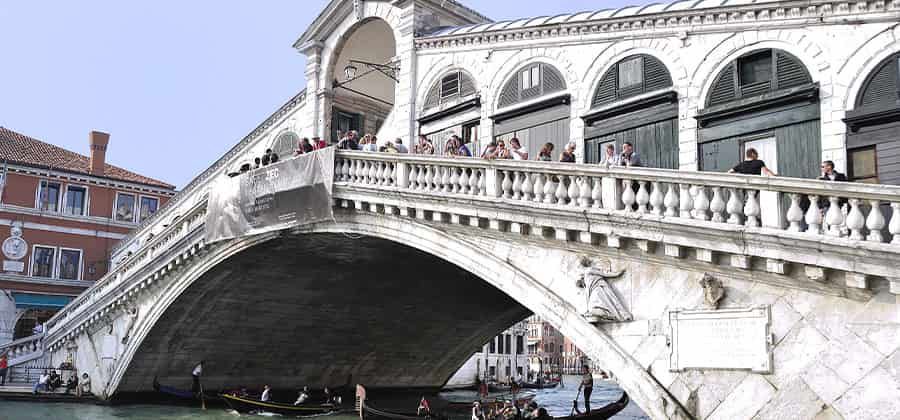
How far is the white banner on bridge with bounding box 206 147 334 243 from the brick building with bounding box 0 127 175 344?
42.1 ft

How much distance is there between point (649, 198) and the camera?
336 inches

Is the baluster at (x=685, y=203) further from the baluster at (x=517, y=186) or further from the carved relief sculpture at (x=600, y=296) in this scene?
the baluster at (x=517, y=186)

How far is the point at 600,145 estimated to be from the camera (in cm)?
1141

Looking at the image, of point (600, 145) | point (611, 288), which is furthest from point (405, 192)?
point (611, 288)

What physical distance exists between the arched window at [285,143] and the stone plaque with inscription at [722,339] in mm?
11768

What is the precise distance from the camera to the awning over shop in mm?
25484

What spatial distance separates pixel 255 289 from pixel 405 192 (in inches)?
334

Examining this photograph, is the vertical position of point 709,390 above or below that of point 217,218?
below

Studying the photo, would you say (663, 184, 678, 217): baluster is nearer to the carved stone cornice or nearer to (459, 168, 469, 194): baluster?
the carved stone cornice

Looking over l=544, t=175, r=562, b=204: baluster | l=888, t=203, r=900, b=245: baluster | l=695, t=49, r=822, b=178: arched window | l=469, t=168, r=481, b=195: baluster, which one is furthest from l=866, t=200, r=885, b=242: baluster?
l=469, t=168, r=481, b=195: baluster

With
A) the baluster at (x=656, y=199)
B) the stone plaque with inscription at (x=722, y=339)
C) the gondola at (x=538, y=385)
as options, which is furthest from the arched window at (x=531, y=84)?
the gondola at (x=538, y=385)

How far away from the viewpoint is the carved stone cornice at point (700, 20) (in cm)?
877

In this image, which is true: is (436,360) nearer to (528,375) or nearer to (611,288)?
(611,288)

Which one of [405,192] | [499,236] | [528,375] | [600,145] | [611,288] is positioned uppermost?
[600,145]
